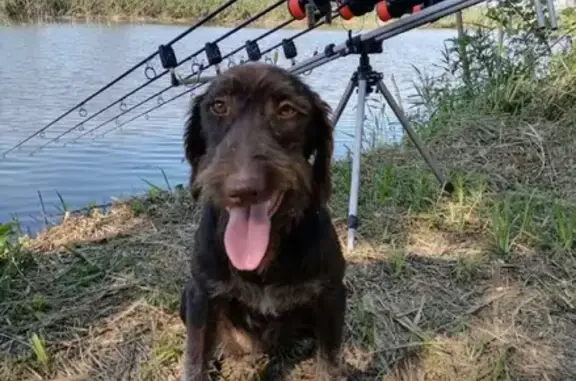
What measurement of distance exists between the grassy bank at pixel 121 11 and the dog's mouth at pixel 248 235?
71.1 ft

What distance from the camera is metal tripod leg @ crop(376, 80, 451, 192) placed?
4.07 m

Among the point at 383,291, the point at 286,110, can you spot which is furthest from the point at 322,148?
the point at 383,291

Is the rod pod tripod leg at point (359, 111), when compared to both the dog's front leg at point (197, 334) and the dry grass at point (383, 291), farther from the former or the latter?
the dog's front leg at point (197, 334)

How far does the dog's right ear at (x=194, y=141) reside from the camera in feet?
8.71

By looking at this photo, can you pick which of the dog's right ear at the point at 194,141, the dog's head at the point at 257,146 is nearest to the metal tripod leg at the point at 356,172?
the dog's head at the point at 257,146

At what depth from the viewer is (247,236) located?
2.36 m

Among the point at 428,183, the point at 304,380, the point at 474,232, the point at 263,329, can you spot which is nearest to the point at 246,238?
the point at 263,329

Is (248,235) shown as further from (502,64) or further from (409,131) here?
(502,64)

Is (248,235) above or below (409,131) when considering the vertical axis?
above

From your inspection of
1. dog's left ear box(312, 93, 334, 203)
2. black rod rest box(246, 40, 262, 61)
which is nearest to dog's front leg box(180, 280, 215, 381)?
dog's left ear box(312, 93, 334, 203)

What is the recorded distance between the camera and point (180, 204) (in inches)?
185

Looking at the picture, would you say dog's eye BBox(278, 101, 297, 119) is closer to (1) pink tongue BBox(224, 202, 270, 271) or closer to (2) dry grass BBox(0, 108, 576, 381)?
(1) pink tongue BBox(224, 202, 270, 271)

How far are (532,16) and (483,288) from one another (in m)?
4.33

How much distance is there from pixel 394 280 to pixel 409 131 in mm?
1040
